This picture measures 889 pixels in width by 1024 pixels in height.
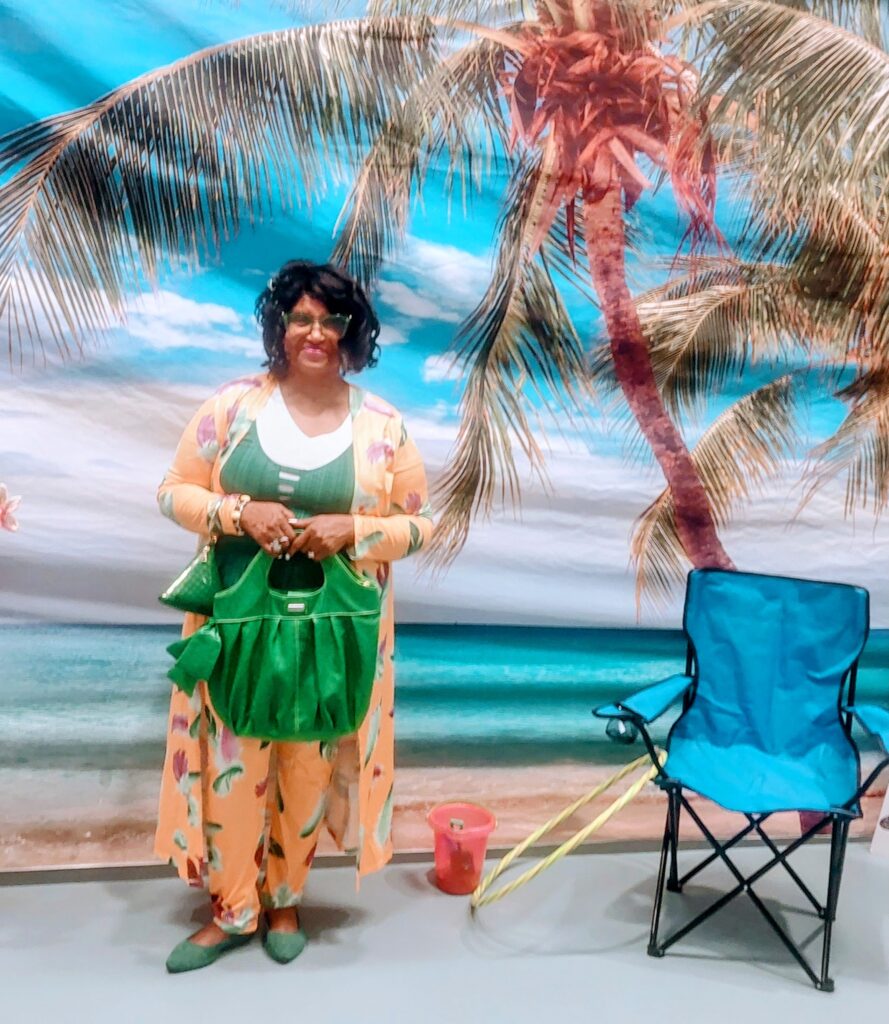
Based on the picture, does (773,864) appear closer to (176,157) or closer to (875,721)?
(875,721)

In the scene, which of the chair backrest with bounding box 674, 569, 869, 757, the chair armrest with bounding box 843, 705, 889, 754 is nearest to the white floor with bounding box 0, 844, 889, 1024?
the chair backrest with bounding box 674, 569, 869, 757

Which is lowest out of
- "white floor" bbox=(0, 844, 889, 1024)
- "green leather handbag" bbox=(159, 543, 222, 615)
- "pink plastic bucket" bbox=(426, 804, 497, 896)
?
"white floor" bbox=(0, 844, 889, 1024)

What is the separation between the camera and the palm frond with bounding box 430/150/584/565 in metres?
2.23

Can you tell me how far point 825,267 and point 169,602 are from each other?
2156 millimetres

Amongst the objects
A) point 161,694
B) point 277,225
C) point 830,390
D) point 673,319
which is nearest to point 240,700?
point 161,694

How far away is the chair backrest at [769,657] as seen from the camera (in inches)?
83.3

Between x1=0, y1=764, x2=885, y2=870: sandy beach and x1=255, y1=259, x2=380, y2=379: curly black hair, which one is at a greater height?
x1=255, y1=259, x2=380, y2=379: curly black hair

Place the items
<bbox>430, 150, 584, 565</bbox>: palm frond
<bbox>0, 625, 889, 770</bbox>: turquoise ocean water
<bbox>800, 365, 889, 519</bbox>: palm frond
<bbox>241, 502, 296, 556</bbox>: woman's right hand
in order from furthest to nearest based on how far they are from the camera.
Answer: <bbox>800, 365, 889, 519</bbox>: palm frond < <bbox>430, 150, 584, 565</bbox>: palm frond < <bbox>0, 625, 889, 770</bbox>: turquoise ocean water < <bbox>241, 502, 296, 556</bbox>: woman's right hand

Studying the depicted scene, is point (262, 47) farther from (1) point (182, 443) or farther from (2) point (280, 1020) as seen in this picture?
(2) point (280, 1020)

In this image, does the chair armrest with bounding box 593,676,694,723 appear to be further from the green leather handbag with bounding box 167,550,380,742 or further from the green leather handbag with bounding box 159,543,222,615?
the green leather handbag with bounding box 159,543,222,615

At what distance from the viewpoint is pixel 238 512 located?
166 cm

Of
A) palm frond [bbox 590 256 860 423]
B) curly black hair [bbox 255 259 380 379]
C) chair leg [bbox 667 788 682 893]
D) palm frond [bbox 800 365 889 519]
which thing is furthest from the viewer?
palm frond [bbox 800 365 889 519]

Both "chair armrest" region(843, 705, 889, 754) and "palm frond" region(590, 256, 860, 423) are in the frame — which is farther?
"palm frond" region(590, 256, 860, 423)

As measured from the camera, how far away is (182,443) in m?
1.76
